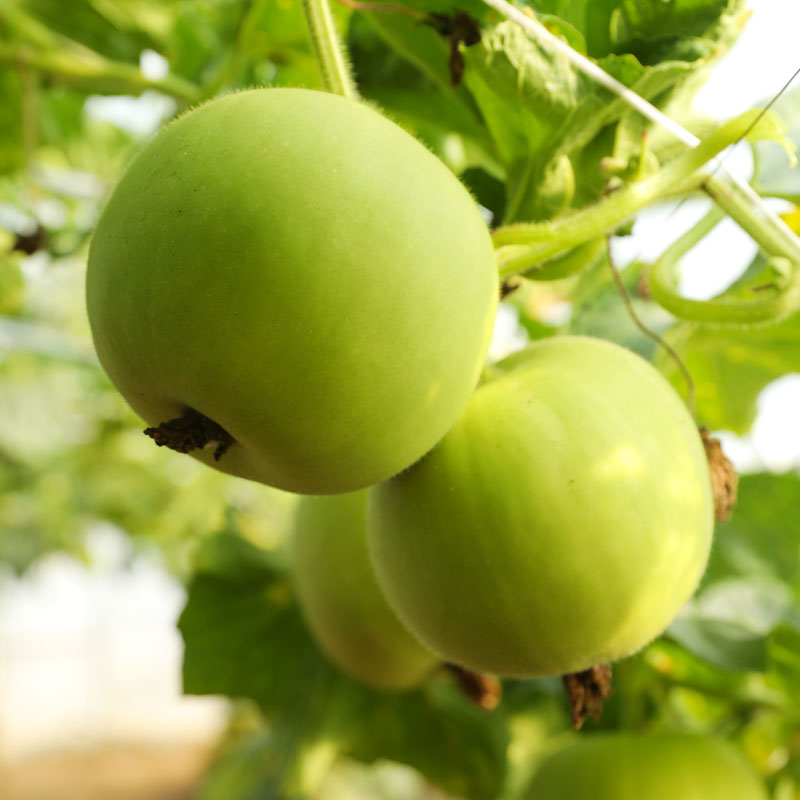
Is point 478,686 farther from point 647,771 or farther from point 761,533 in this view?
point 761,533

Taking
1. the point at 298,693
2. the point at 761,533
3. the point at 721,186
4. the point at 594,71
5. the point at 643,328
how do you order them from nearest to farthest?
the point at 594,71, the point at 721,186, the point at 643,328, the point at 761,533, the point at 298,693

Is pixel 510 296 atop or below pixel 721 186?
below

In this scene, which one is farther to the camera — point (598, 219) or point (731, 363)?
point (731, 363)

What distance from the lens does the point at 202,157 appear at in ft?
2.14

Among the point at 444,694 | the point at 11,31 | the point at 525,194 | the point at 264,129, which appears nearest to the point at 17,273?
the point at 11,31

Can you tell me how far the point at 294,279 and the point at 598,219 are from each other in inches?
13.1

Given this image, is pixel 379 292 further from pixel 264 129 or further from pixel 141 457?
pixel 141 457

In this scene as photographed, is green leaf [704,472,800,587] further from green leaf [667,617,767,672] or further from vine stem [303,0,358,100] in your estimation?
vine stem [303,0,358,100]

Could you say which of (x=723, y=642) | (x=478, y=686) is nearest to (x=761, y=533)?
(x=723, y=642)

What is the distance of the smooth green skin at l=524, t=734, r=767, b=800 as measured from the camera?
129cm

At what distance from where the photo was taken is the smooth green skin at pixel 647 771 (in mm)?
1291

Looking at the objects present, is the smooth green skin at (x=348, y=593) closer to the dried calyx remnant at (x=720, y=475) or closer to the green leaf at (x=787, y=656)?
the dried calyx remnant at (x=720, y=475)

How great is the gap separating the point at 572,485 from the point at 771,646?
106 cm

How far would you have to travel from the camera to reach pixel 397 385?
667mm
